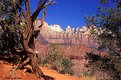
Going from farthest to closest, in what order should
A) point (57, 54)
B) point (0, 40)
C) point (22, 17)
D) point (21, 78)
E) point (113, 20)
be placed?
point (57, 54) → point (0, 40) → point (22, 17) → point (21, 78) → point (113, 20)

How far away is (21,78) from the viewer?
18125 millimetres

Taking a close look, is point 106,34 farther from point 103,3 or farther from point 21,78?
point 21,78

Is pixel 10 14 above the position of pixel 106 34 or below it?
above

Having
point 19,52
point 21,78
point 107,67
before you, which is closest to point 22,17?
point 19,52

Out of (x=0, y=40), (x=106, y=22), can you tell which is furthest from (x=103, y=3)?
(x=0, y=40)

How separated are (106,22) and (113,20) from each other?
32.9 inches

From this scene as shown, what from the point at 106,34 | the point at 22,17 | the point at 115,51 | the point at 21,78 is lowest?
the point at 21,78

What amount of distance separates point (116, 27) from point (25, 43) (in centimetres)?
622

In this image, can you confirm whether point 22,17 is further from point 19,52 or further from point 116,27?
point 116,27

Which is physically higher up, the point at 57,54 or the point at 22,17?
the point at 22,17

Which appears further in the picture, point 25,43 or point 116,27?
point 25,43

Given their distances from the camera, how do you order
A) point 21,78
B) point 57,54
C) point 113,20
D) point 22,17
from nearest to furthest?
point 113,20
point 21,78
point 22,17
point 57,54

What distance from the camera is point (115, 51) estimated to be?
683 inches

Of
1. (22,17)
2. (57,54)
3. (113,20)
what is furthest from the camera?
(57,54)
